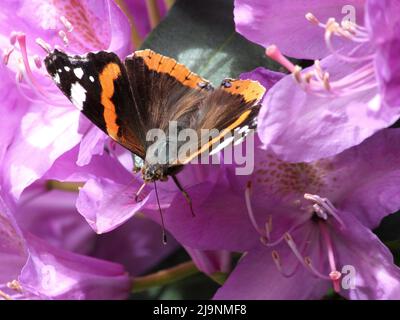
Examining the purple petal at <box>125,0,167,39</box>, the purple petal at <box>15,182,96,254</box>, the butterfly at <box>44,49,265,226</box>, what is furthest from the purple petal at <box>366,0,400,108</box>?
the purple petal at <box>15,182,96,254</box>

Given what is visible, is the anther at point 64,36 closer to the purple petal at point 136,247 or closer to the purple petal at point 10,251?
the purple petal at point 10,251

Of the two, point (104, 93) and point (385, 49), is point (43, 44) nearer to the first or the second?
point (104, 93)

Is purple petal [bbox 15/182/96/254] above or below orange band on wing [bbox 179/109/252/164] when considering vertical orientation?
below

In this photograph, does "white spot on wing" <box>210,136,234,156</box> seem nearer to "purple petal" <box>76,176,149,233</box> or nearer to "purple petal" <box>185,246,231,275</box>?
"purple petal" <box>76,176,149,233</box>

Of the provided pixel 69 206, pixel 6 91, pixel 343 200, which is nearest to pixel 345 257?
pixel 343 200

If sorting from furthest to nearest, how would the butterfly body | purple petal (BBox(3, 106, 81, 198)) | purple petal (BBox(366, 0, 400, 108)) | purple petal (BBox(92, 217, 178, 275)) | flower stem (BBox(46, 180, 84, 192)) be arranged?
purple petal (BBox(92, 217, 178, 275))
flower stem (BBox(46, 180, 84, 192))
purple petal (BBox(3, 106, 81, 198))
the butterfly body
purple petal (BBox(366, 0, 400, 108))

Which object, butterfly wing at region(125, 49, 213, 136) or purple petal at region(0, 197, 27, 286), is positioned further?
purple petal at region(0, 197, 27, 286)
